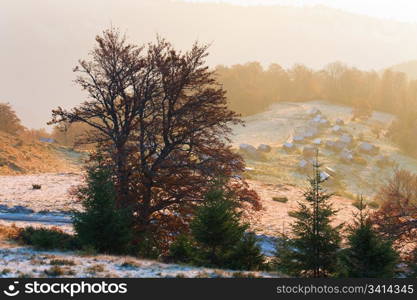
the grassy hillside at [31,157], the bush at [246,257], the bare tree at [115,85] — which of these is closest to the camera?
the bush at [246,257]

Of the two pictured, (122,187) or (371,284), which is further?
(122,187)

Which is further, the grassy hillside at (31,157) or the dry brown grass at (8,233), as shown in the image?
the grassy hillside at (31,157)

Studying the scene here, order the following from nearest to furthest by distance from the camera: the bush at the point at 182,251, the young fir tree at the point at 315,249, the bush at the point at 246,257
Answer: the young fir tree at the point at 315,249, the bush at the point at 246,257, the bush at the point at 182,251

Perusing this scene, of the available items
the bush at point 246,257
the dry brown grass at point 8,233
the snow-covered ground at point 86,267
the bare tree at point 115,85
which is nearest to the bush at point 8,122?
the dry brown grass at point 8,233

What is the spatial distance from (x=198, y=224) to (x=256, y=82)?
384ft

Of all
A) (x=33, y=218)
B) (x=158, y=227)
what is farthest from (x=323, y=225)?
(x=33, y=218)

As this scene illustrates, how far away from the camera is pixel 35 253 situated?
18688 millimetres

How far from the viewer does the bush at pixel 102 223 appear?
19.9m

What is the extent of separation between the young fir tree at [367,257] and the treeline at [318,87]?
326 feet

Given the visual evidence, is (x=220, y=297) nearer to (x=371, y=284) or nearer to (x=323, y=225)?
(x=371, y=284)

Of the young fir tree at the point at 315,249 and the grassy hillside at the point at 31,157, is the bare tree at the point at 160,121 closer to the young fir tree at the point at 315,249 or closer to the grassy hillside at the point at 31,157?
the young fir tree at the point at 315,249

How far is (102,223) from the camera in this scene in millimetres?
19969

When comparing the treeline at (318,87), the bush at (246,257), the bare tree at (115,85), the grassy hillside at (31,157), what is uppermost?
the treeline at (318,87)

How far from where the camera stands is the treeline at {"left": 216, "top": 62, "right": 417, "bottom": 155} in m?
123
